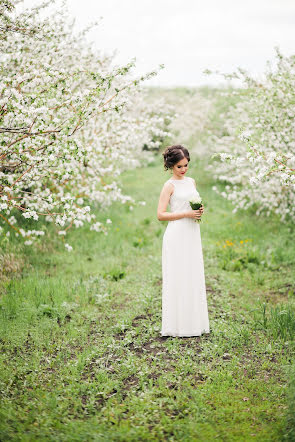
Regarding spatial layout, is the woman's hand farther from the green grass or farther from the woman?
the green grass

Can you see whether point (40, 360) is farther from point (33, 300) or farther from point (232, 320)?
point (232, 320)

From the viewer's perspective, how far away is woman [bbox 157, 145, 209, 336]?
5.19m

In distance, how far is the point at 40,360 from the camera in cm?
488

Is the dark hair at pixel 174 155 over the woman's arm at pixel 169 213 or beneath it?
over

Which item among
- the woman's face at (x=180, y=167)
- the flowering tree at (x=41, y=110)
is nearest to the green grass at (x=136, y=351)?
the flowering tree at (x=41, y=110)

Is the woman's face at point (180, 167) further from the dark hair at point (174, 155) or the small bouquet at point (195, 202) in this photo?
the small bouquet at point (195, 202)

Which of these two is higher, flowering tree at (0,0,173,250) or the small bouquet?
flowering tree at (0,0,173,250)

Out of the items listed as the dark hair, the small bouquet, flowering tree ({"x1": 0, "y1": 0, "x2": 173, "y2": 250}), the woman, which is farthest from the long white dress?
flowering tree ({"x1": 0, "y1": 0, "x2": 173, "y2": 250})

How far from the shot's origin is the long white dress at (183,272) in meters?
5.20

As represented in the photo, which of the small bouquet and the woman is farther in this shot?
the woman

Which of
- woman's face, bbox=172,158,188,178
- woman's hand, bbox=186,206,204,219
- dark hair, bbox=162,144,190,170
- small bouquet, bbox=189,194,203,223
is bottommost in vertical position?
woman's hand, bbox=186,206,204,219

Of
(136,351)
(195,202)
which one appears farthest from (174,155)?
(136,351)

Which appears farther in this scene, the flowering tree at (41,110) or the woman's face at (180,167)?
the flowering tree at (41,110)

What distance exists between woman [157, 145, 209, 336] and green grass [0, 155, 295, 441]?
0.99 ft
